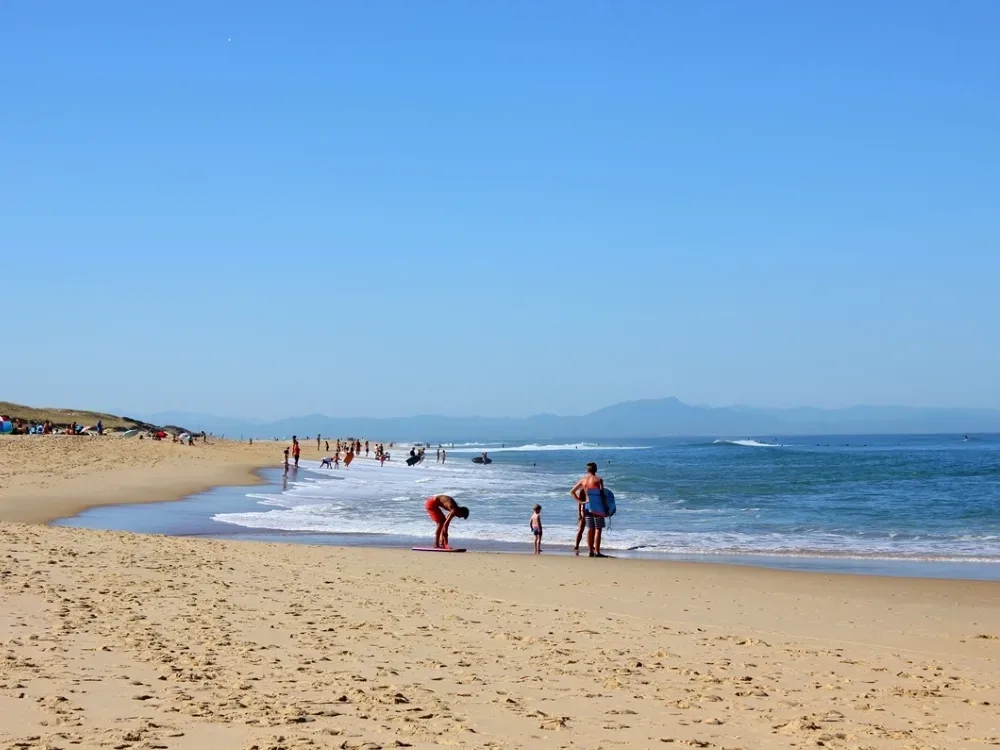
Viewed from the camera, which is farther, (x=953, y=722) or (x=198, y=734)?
(x=953, y=722)

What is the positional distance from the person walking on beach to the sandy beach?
2.57 metres

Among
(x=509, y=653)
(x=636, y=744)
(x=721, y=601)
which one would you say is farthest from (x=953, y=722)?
(x=721, y=601)

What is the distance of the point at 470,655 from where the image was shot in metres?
7.95

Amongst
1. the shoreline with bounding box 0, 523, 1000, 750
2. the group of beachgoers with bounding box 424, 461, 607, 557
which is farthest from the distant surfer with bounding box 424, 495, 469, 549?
the shoreline with bounding box 0, 523, 1000, 750

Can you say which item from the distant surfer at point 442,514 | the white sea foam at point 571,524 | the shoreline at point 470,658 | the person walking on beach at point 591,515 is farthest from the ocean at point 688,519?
the shoreline at point 470,658

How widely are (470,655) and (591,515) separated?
31.4 feet

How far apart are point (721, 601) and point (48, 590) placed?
24.6 feet

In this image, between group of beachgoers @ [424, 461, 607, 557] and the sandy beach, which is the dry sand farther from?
the sandy beach

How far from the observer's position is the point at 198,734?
17.7 feet

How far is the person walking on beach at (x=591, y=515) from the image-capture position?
17.3m

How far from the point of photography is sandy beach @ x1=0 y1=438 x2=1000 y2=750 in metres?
5.79

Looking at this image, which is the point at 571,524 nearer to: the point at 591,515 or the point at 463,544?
the point at 463,544

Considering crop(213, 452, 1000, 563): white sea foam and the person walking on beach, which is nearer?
the person walking on beach

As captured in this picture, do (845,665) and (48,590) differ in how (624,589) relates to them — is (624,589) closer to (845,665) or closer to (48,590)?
(845,665)
